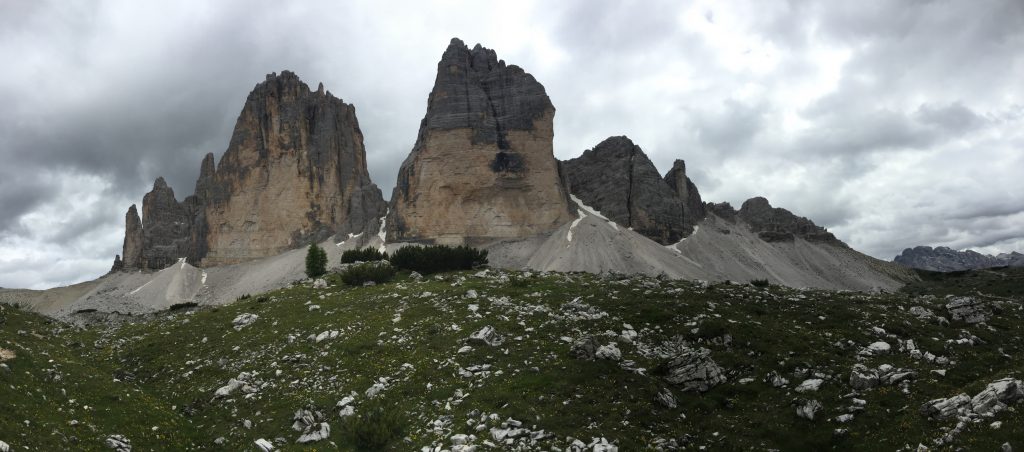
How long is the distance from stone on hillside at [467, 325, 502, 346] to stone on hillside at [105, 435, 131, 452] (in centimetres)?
1385

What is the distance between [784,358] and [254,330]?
1131 inches

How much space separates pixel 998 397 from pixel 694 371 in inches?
367

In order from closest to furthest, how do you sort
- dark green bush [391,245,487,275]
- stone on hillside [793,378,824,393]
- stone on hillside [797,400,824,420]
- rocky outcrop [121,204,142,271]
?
1. stone on hillside [797,400,824,420]
2. stone on hillside [793,378,824,393]
3. dark green bush [391,245,487,275]
4. rocky outcrop [121,204,142,271]

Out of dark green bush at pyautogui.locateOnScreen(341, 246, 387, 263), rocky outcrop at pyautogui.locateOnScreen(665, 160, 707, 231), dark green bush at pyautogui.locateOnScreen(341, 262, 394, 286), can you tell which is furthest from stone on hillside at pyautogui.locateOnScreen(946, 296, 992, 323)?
rocky outcrop at pyautogui.locateOnScreen(665, 160, 707, 231)

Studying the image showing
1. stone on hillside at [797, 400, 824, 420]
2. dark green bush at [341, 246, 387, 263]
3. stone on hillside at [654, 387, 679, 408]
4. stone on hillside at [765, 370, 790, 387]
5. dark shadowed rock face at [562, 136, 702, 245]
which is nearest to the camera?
stone on hillside at [797, 400, 824, 420]

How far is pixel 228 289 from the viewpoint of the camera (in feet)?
421

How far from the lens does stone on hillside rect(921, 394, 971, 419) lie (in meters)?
16.2

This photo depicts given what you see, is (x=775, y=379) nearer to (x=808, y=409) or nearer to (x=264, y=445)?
(x=808, y=409)

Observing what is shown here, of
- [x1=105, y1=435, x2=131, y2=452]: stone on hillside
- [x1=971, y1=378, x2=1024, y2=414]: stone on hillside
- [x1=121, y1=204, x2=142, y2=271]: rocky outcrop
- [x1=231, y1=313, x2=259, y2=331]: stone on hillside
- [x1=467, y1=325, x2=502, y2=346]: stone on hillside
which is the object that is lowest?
[x1=971, y1=378, x2=1024, y2=414]: stone on hillside

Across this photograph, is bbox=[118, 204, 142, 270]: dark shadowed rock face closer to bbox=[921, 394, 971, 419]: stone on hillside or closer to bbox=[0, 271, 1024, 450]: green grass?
bbox=[0, 271, 1024, 450]: green grass

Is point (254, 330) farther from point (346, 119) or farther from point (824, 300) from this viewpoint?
point (346, 119)

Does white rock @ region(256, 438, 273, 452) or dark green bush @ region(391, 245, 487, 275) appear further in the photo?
dark green bush @ region(391, 245, 487, 275)

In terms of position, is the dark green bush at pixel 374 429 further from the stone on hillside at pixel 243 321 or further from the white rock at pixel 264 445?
the stone on hillside at pixel 243 321

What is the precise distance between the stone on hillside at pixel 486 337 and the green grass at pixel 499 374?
73 centimetres
